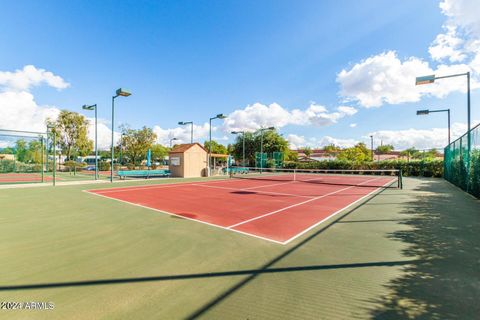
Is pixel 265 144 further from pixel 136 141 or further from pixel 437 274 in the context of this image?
pixel 437 274

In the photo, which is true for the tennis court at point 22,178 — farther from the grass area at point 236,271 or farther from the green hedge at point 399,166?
the green hedge at point 399,166

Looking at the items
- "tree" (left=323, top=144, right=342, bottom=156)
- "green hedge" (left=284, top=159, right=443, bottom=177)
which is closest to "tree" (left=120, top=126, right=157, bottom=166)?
"green hedge" (left=284, top=159, right=443, bottom=177)

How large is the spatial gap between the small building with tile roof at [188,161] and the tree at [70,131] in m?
25.8

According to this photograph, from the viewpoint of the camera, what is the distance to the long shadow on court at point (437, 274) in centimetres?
287

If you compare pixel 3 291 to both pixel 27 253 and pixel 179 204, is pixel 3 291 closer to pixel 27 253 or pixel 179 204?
pixel 27 253

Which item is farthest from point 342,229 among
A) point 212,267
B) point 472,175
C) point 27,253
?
point 472,175

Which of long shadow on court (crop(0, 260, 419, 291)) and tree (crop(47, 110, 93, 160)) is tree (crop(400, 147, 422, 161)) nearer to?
long shadow on court (crop(0, 260, 419, 291))

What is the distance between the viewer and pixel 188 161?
27.2m

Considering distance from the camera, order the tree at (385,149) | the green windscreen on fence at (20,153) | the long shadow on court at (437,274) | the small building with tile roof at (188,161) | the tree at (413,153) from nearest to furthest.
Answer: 1. the long shadow on court at (437,274)
2. the green windscreen on fence at (20,153)
3. the small building with tile roof at (188,161)
4. the tree at (413,153)
5. the tree at (385,149)

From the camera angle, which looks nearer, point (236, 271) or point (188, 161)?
point (236, 271)

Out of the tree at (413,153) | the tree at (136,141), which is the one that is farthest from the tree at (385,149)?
the tree at (136,141)

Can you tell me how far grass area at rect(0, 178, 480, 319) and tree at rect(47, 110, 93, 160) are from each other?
4259cm

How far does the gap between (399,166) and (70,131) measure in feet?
179

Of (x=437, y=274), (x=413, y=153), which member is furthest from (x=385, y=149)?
(x=437, y=274)
